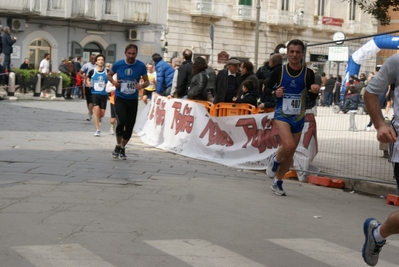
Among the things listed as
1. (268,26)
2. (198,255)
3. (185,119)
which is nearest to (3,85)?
(185,119)

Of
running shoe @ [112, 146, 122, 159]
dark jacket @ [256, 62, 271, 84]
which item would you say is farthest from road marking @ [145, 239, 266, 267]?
dark jacket @ [256, 62, 271, 84]

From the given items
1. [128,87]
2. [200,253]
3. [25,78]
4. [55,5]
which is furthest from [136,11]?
[200,253]

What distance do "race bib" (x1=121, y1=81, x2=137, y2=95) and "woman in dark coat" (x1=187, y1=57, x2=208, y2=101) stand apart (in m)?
2.78

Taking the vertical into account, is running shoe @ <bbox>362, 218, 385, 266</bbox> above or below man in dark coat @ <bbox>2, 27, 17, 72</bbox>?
below

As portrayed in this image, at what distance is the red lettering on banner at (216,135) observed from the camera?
14372mm

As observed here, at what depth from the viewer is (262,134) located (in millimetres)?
13320

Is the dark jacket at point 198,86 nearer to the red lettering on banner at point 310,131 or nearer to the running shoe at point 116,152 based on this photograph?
the running shoe at point 116,152

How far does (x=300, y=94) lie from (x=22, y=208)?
3854mm

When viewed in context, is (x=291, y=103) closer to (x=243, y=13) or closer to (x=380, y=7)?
(x=380, y=7)

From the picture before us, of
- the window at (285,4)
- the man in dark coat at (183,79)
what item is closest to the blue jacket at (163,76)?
the man in dark coat at (183,79)

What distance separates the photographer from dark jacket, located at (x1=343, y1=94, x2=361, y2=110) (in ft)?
47.2

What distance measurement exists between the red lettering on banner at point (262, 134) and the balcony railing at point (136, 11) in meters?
37.8

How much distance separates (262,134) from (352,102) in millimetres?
2334

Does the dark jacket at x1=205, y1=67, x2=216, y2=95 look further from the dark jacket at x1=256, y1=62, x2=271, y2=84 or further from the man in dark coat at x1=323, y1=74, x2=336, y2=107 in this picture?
the man in dark coat at x1=323, y1=74, x2=336, y2=107
